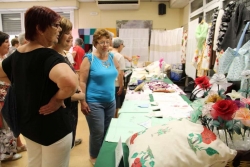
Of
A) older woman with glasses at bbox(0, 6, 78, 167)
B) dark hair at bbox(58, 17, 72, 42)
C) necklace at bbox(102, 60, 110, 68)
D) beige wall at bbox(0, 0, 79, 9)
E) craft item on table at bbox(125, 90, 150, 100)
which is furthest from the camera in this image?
beige wall at bbox(0, 0, 79, 9)

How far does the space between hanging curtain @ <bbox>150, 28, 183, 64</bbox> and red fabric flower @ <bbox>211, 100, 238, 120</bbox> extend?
4.46 meters

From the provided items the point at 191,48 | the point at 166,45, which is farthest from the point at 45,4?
the point at 191,48

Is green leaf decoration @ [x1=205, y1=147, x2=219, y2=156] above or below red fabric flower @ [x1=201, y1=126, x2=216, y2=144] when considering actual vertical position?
below

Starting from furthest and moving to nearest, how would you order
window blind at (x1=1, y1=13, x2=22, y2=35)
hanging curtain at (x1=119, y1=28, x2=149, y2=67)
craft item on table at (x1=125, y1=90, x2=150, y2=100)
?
window blind at (x1=1, y1=13, x2=22, y2=35)
hanging curtain at (x1=119, y1=28, x2=149, y2=67)
craft item on table at (x1=125, y1=90, x2=150, y2=100)

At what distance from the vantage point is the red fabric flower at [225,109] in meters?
0.85

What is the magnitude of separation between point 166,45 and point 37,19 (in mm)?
4907

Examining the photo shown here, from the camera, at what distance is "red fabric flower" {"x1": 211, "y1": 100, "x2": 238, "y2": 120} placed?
85cm

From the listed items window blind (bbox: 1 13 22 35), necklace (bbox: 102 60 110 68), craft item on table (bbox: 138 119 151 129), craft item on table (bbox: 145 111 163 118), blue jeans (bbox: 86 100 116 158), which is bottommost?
blue jeans (bbox: 86 100 116 158)

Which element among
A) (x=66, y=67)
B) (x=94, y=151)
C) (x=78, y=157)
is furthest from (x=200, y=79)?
(x=78, y=157)

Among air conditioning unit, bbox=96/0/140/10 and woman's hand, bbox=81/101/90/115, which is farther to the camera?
air conditioning unit, bbox=96/0/140/10

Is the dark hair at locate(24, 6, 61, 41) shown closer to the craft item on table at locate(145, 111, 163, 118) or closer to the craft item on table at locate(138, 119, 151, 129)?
the craft item on table at locate(138, 119, 151, 129)

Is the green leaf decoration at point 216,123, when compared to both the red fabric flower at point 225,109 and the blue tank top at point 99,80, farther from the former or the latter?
the blue tank top at point 99,80

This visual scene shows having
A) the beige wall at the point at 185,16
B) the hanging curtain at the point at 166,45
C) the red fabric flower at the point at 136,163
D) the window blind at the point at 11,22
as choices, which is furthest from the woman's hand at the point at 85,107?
the window blind at the point at 11,22

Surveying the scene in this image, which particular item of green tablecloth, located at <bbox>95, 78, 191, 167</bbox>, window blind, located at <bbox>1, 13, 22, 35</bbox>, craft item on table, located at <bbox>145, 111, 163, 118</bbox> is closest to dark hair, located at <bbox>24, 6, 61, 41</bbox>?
green tablecloth, located at <bbox>95, 78, 191, 167</bbox>
